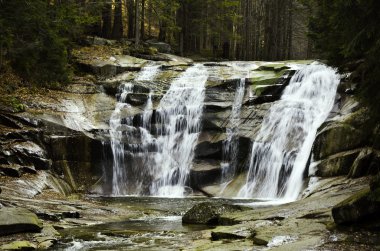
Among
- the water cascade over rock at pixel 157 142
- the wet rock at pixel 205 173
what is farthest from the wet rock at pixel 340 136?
the water cascade over rock at pixel 157 142

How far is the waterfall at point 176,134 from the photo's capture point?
62.0 ft

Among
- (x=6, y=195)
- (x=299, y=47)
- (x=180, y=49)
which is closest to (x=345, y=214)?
(x=6, y=195)

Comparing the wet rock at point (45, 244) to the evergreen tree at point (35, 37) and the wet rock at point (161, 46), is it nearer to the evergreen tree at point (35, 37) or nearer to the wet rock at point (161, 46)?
the evergreen tree at point (35, 37)

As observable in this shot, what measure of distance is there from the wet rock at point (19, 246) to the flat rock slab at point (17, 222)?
0.91 meters

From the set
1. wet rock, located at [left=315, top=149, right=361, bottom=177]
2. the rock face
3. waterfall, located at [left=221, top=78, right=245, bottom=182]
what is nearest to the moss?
waterfall, located at [left=221, top=78, right=245, bottom=182]

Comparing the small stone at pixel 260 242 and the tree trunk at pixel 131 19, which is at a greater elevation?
the tree trunk at pixel 131 19

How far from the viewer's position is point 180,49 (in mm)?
34812

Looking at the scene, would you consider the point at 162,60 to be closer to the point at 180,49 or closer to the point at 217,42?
the point at 180,49

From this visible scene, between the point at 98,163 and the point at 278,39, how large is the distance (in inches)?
919

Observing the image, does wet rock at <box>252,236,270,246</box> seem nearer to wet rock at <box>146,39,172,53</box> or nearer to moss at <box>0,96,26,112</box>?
moss at <box>0,96,26,112</box>

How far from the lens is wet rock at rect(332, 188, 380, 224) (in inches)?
293

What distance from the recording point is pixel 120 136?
19.6 metres

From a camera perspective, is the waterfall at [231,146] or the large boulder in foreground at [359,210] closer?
the large boulder in foreground at [359,210]

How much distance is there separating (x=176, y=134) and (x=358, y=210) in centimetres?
1341
